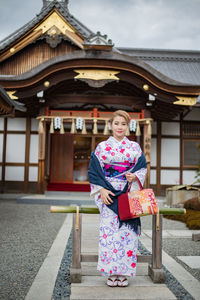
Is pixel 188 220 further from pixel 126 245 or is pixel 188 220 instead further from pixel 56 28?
pixel 56 28

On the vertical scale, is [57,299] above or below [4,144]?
below

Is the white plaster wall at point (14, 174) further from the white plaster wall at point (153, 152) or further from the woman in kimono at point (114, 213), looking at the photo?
the woman in kimono at point (114, 213)

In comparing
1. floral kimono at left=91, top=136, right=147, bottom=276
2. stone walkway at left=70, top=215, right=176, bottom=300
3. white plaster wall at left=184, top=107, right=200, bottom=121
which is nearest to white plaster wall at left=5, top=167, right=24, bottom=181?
white plaster wall at left=184, top=107, right=200, bottom=121

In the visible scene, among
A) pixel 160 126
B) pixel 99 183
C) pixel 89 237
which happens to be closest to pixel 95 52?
pixel 160 126

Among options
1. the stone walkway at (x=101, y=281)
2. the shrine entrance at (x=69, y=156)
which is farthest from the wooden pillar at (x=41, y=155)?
Result: the stone walkway at (x=101, y=281)

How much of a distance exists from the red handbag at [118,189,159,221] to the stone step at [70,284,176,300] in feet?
2.16

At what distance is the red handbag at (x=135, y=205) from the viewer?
258 cm

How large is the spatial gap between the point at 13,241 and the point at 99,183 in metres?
2.70

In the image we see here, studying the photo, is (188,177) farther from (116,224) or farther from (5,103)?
(116,224)

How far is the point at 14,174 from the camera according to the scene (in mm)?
10594

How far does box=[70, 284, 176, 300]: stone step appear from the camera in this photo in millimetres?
2437

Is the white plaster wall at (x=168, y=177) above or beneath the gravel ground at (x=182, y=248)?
above

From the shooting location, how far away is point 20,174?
1059 cm

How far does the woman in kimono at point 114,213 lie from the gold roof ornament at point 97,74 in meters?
6.11
